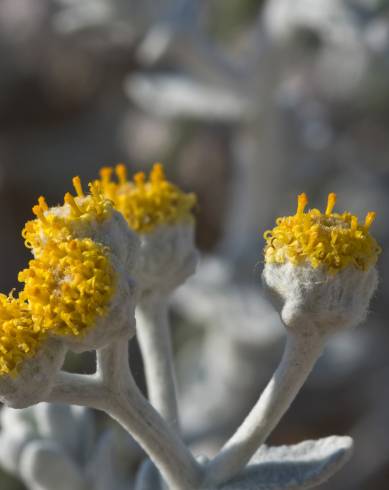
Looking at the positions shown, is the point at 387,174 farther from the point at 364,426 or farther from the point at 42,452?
the point at 42,452

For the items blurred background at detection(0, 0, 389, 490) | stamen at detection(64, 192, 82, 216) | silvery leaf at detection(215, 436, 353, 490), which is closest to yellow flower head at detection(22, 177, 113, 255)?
stamen at detection(64, 192, 82, 216)

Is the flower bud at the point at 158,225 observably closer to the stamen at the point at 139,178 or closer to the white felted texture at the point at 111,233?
the stamen at the point at 139,178

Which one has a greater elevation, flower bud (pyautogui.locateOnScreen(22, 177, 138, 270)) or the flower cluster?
flower bud (pyautogui.locateOnScreen(22, 177, 138, 270))

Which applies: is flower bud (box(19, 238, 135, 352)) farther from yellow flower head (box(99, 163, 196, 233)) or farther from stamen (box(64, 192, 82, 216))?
yellow flower head (box(99, 163, 196, 233))

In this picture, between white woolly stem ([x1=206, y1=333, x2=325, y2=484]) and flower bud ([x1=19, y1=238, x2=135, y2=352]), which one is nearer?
flower bud ([x1=19, y1=238, x2=135, y2=352])

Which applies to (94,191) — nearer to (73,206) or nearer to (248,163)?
(73,206)

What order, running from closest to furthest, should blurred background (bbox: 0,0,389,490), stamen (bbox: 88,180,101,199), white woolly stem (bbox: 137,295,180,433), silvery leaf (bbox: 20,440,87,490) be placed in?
stamen (bbox: 88,180,101,199)
white woolly stem (bbox: 137,295,180,433)
silvery leaf (bbox: 20,440,87,490)
blurred background (bbox: 0,0,389,490)

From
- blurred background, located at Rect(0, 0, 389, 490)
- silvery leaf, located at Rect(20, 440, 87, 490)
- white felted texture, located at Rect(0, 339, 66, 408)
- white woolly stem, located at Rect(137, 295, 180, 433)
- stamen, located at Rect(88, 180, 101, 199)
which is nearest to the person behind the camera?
white felted texture, located at Rect(0, 339, 66, 408)

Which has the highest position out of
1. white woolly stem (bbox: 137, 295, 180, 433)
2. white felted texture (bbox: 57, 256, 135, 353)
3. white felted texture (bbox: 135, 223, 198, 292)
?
white felted texture (bbox: 135, 223, 198, 292)
